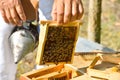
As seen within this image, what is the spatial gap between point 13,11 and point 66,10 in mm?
290

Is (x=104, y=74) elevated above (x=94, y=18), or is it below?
below

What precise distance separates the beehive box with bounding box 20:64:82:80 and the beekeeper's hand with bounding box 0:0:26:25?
32cm

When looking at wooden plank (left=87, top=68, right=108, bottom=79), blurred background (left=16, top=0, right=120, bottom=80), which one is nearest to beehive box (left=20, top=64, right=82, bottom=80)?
wooden plank (left=87, top=68, right=108, bottom=79)

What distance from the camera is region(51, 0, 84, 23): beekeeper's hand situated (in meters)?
1.93

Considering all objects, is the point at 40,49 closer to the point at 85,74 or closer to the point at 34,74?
the point at 34,74

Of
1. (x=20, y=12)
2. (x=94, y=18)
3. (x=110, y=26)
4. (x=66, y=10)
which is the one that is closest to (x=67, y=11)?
(x=66, y=10)

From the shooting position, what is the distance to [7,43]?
250cm

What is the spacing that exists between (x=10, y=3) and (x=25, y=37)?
0.42m

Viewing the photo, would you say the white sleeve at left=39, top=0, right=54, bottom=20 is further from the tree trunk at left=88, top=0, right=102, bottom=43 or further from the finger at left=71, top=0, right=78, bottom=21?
the tree trunk at left=88, top=0, right=102, bottom=43

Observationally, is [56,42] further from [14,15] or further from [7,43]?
[7,43]

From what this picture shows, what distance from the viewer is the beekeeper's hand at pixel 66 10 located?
1.93 metres

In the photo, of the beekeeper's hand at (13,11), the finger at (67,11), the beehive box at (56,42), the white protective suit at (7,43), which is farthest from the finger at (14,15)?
the white protective suit at (7,43)

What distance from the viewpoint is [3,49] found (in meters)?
2.49

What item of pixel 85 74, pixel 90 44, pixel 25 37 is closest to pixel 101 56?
pixel 85 74
